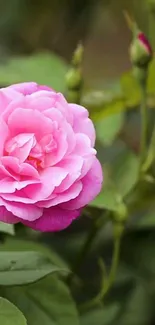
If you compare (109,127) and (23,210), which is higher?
(23,210)

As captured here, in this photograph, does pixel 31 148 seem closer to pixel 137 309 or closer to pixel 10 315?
pixel 10 315

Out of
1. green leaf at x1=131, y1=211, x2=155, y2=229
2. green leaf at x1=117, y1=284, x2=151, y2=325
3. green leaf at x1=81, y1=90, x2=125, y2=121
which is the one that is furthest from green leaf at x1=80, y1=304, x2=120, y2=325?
green leaf at x1=81, y1=90, x2=125, y2=121

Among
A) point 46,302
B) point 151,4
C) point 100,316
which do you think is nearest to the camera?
point 46,302

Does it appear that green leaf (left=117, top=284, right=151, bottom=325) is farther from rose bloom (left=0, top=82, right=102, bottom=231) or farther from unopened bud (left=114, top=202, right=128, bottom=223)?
rose bloom (left=0, top=82, right=102, bottom=231)

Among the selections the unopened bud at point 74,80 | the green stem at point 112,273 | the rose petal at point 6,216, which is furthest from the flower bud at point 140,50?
the rose petal at point 6,216

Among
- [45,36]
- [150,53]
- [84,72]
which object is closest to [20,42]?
[45,36]

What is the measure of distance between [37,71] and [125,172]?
23 cm

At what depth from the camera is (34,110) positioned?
0.61m

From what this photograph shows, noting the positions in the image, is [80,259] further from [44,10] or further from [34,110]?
[44,10]

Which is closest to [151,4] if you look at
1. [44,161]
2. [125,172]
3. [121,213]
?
[125,172]

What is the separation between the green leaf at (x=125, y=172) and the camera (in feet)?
2.78

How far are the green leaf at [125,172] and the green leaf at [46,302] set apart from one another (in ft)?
0.48

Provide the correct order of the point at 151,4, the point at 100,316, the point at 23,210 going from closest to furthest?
the point at 23,210
the point at 100,316
the point at 151,4

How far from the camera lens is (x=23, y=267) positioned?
0.68 metres
